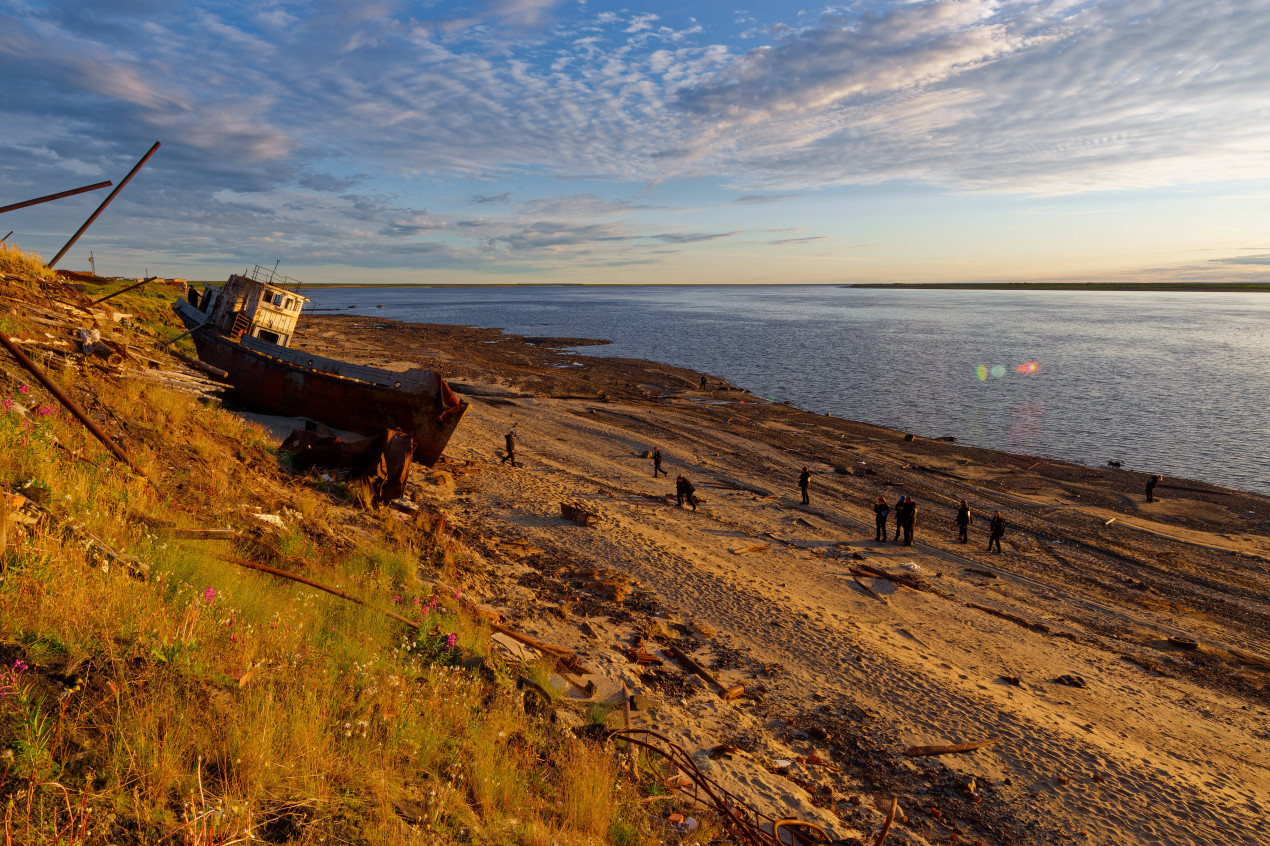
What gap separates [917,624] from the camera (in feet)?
42.4

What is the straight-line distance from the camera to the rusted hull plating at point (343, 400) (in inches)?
746

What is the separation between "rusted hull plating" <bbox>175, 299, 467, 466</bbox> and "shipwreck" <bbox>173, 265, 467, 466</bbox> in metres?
0.03

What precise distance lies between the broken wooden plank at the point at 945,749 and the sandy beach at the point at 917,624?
5.1 inches

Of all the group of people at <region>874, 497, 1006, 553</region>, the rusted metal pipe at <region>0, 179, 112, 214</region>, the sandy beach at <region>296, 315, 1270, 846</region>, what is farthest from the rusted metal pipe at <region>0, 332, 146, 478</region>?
the group of people at <region>874, 497, 1006, 553</region>

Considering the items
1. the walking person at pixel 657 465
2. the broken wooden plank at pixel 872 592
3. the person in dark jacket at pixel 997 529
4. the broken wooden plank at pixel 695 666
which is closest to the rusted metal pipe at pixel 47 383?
the broken wooden plank at pixel 695 666

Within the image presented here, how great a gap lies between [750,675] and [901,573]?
26.5ft

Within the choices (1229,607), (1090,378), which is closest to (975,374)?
(1090,378)

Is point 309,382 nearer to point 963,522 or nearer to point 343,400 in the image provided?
point 343,400

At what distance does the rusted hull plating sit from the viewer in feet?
62.2

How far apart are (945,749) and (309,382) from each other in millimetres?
20922

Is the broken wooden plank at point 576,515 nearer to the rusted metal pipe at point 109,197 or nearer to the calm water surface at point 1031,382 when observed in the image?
the rusted metal pipe at point 109,197

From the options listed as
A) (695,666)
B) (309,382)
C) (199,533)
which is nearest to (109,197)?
(199,533)

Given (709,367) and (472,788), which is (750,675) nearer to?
(472,788)

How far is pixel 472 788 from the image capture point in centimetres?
454
